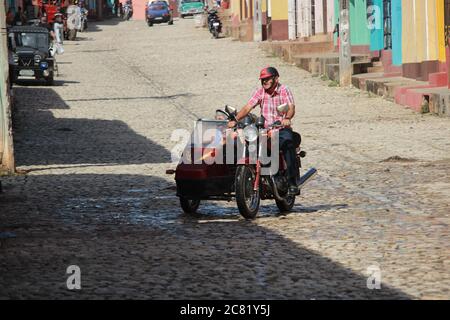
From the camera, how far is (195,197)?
558 inches

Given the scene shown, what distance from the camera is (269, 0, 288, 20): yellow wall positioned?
174ft

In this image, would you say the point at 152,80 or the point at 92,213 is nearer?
the point at 92,213

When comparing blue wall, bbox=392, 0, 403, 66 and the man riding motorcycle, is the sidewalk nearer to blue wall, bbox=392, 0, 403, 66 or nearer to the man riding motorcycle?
blue wall, bbox=392, 0, 403, 66

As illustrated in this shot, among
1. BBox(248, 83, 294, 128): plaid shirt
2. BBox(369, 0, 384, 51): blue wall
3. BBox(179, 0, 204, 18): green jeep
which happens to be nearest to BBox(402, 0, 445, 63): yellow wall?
BBox(369, 0, 384, 51): blue wall

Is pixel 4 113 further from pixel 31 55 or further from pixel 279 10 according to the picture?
pixel 279 10

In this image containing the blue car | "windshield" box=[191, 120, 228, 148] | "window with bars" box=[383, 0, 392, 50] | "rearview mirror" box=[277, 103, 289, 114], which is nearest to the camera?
"rearview mirror" box=[277, 103, 289, 114]

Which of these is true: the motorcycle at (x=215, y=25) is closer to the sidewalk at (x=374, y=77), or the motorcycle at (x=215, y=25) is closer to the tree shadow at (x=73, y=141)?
the sidewalk at (x=374, y=77)

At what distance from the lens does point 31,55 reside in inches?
A: 1554

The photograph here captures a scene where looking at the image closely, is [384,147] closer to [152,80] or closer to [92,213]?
[92,213]

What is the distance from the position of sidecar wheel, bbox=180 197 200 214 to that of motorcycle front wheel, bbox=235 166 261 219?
2.63 feet

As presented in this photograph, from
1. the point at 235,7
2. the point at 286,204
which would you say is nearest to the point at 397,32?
the point at 286,204
